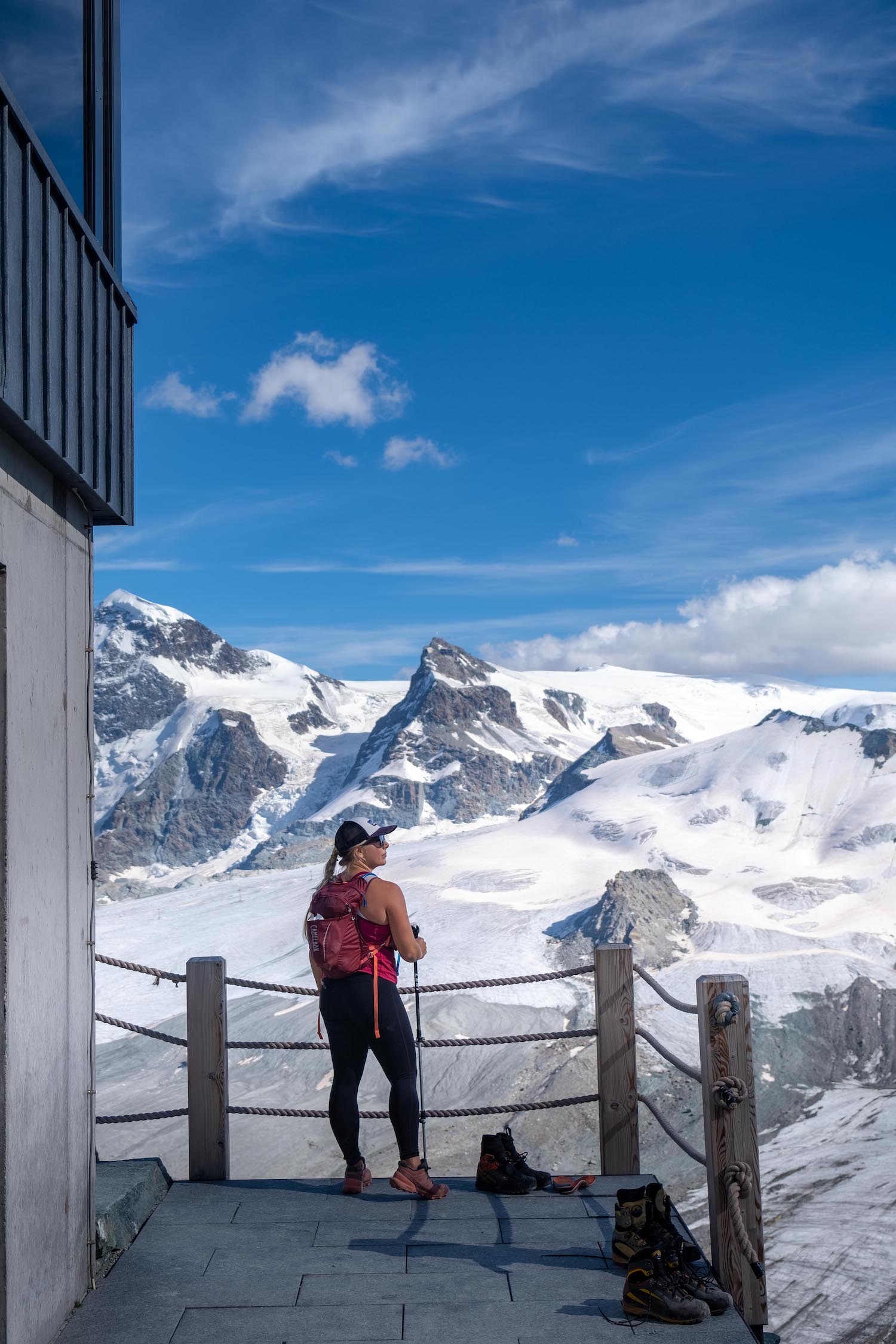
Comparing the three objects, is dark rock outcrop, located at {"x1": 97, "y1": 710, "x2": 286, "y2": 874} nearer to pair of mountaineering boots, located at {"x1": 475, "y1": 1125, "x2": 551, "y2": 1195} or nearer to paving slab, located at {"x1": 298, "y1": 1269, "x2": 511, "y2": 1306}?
pair of mountaineering boots, located at {"x1": 475, "y1": 1125, "x2": 551, "y2": 1195}

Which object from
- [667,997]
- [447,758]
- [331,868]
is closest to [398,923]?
[331,868]

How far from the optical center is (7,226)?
12.2 ft

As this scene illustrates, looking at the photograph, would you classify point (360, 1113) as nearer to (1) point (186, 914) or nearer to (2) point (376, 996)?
(2) point (376, 996)

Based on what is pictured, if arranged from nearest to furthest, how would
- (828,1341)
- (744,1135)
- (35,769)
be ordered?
(35,769) < (744,1135) < (828,1341)

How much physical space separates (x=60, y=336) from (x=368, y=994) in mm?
3175

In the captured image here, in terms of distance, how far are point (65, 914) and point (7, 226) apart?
2456mm

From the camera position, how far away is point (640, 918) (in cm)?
4675

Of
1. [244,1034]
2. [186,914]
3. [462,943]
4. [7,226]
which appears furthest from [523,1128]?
[7,226]

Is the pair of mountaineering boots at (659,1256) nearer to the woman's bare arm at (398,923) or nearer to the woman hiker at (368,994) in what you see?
the woman hiker at (368,994)

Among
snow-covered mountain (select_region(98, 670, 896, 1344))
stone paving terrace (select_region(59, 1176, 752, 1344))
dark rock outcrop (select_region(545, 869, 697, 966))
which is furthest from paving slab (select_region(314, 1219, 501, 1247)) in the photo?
dark rock outcrop (select_region(545, 869, 697, 966))

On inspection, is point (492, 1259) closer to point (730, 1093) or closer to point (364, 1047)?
point (364, 1047)

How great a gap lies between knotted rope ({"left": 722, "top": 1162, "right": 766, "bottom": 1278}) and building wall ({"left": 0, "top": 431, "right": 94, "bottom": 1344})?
2548 mm

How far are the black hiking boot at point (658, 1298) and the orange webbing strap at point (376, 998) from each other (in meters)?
1.54

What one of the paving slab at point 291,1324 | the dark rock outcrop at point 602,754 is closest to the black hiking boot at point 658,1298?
the paving slab at point 291,1324
